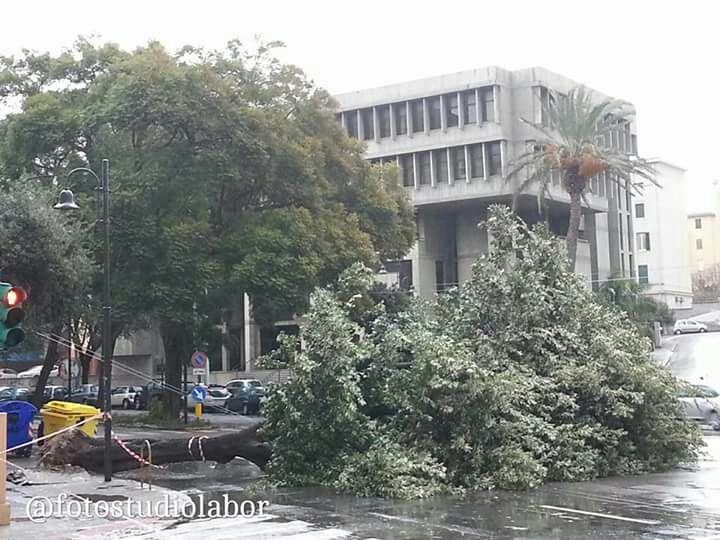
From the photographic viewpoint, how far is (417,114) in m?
56.5

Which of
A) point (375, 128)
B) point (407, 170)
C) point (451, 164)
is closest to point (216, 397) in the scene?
point (407, 170)

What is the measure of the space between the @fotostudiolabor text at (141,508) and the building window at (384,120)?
4371 cm

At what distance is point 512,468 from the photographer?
1596cm

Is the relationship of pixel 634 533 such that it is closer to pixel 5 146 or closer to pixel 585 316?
pixel 585 316

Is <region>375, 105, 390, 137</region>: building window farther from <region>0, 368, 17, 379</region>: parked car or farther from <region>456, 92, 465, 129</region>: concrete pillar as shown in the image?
<region>0, 368, 17, 379</region>: parked car

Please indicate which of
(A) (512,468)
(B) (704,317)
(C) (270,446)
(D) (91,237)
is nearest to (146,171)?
(D) (91,237)

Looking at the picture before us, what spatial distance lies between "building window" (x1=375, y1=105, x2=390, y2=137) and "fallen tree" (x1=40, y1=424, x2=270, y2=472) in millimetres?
40238

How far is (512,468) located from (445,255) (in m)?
45.0

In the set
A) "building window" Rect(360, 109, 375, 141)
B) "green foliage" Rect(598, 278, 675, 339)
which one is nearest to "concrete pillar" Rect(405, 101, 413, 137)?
"building window" Rect(360, 109, 375, 141)

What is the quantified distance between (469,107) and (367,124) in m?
7.10

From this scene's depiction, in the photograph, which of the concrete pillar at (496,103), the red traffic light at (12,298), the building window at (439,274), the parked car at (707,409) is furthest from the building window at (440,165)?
the red traffic light at (12,298)

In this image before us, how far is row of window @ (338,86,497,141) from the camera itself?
54.1 metres

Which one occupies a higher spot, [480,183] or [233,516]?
[480,183]

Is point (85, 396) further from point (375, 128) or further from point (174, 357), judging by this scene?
point (375, 128)
